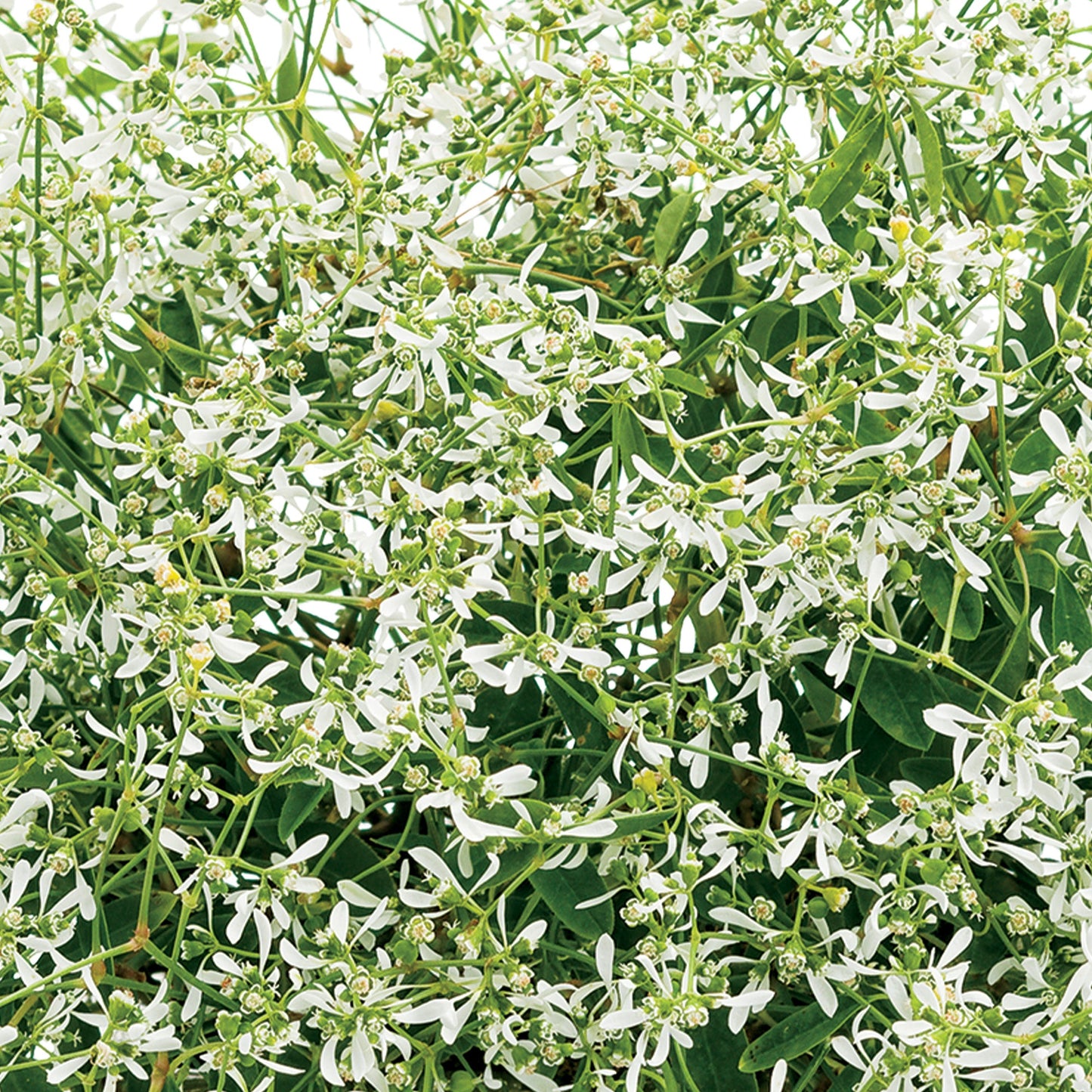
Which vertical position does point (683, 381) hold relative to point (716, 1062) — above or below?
above

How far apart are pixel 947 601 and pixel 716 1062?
0.20 meters

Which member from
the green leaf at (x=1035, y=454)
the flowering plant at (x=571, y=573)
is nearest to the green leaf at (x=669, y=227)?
the flowering plant at (x=571, y=573)

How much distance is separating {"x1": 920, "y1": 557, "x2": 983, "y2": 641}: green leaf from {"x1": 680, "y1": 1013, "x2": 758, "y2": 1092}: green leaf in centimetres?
18

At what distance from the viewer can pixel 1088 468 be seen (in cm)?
58

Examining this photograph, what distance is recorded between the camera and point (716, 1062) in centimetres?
64

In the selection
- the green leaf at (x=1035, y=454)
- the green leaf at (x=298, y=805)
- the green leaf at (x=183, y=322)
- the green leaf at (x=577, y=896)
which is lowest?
the green leaf at (x=577, y=896)

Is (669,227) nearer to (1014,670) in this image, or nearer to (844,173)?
(844,173)

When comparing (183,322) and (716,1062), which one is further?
(183,322)

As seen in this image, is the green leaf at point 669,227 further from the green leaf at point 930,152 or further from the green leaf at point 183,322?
the green leaf at point 183,322

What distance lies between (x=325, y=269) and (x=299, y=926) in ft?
1.00

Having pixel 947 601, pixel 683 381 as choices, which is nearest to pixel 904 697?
pixel 947 601

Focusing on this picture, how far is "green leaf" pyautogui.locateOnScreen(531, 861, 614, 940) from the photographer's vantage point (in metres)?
0.58

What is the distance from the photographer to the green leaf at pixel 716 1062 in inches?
25.2

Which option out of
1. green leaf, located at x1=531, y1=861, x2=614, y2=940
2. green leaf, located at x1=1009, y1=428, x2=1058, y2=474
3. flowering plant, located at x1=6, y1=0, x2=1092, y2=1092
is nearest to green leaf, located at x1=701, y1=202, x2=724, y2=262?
flowering plant, located at x1=6, y1=0, x2=1092, y2=1092
